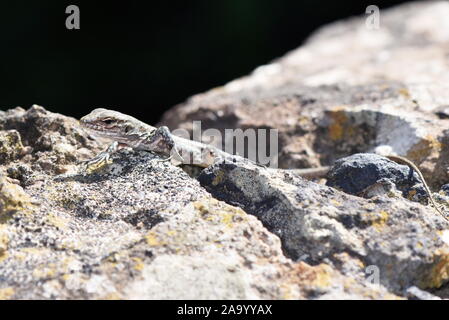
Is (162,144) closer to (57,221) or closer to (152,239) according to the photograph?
(57,221)

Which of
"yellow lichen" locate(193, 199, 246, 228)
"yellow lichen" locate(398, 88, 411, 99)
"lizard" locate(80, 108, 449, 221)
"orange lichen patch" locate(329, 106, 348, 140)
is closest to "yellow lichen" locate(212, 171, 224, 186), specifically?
"yellow lichen" locate(193, 199, 246, 228)

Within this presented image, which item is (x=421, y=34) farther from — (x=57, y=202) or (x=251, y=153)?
(x=57, y=202)

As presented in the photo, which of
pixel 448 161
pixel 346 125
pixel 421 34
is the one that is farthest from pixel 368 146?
pixel 421 34

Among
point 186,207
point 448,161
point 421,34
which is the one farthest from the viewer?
point 421,34

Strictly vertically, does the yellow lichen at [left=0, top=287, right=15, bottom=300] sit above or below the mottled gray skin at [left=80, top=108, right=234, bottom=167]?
below

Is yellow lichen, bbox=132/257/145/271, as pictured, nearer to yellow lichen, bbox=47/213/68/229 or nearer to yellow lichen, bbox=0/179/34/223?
yellow lichen, bbox=47/213/68/229
